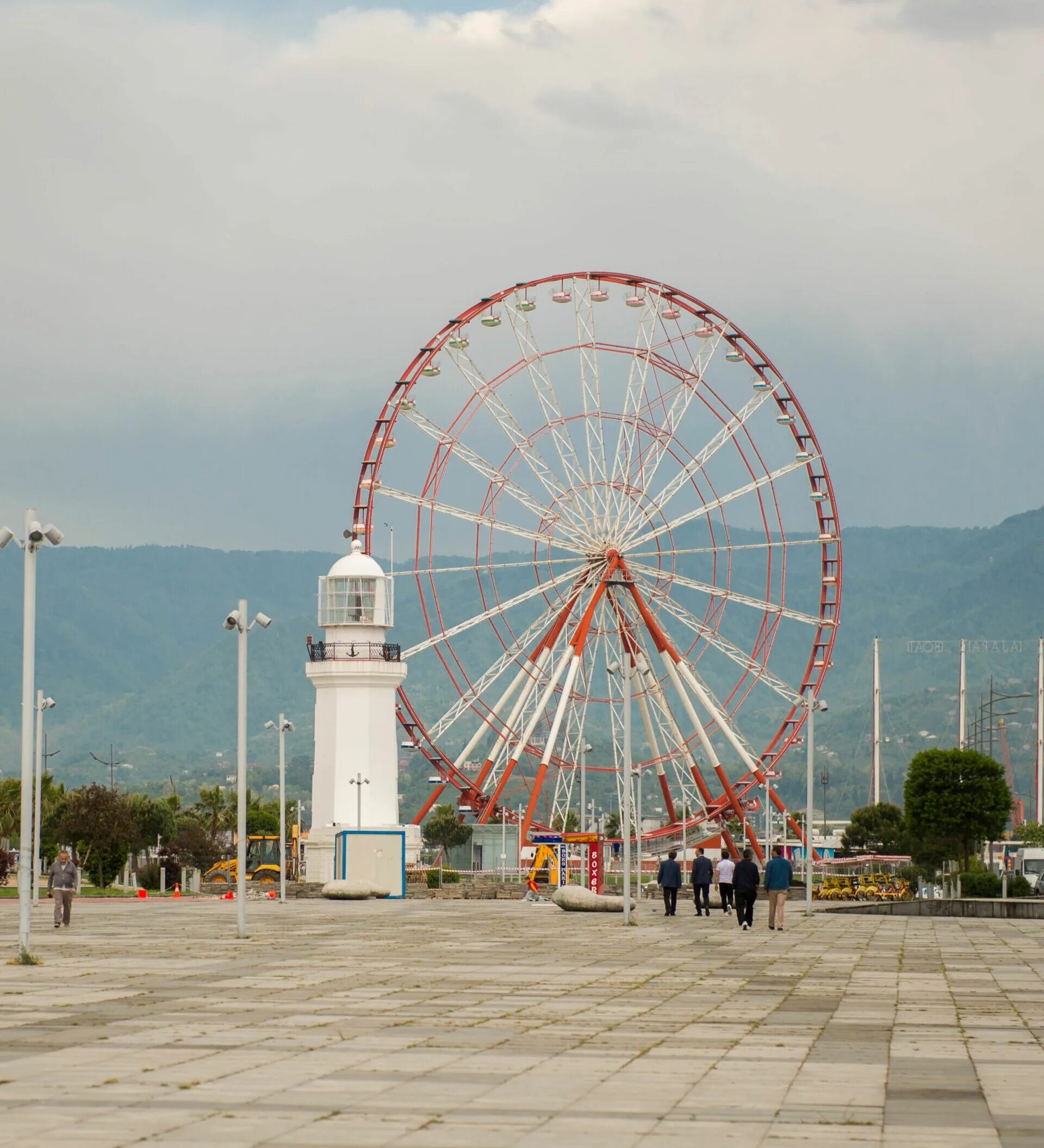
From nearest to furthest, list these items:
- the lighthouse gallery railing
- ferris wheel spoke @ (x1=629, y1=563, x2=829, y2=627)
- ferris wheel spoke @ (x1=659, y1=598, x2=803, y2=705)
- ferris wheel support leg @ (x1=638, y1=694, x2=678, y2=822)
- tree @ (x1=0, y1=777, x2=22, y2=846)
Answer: ferris wheel spoke @ (x1=659, y1=598, x2=803, y2=705) → ferris wheel spoke @ (x1=629, y1=563, x2=829, y2=627) → the lighthouse gallery railing → ferris wheel support leg @ (x1=638, y1=694, x2=678, y2=822) → tree @ (x1=0, y1=777, x2=22, y2=846)

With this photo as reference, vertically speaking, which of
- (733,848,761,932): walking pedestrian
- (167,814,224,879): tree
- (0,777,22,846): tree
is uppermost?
(733,848,761,932): walking pedestrian

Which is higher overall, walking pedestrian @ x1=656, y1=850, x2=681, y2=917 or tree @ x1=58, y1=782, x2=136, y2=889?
walking pedestrian @ x1=656, y1=850, x2=681, y2=917

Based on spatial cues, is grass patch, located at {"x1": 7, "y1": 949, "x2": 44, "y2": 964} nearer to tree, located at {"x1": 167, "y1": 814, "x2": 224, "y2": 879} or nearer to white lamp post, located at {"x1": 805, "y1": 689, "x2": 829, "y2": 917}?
white lamp post, located at {"x1": 805, "y1": 689, "x2": 829, "y2": 917}

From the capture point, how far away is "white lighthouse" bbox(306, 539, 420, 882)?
68.9m

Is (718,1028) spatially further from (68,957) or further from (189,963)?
(68,957)

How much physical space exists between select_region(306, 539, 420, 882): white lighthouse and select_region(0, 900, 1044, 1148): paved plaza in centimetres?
3845

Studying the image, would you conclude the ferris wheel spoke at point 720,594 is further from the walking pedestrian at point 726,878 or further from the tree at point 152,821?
the tree at point 152,821

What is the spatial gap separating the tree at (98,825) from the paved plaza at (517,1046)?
5979 cm

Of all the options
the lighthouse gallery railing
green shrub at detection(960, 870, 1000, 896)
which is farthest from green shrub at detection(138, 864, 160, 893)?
green shrub at detection(960, 870, 1000, 896)

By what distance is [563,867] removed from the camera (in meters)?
59.2

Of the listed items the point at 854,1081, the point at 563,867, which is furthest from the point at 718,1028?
the point at 563,867

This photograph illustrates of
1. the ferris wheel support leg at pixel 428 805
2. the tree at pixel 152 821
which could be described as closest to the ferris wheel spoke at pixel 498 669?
the ferris wheel support leg at pixel 428 805

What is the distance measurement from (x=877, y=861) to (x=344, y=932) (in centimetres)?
7395

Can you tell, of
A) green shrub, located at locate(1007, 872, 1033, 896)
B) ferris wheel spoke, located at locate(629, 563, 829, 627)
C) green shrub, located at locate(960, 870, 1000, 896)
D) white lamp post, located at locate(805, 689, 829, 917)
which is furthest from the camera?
green shrub, located at locate(960, 870, 1000, 896)
